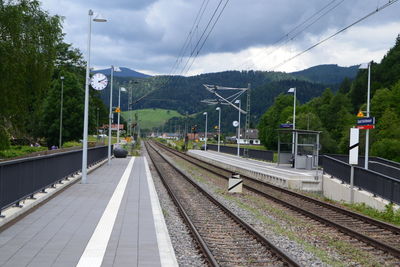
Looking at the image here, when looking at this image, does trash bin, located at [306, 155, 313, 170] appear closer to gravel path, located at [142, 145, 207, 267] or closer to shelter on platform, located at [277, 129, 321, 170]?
shelter on platform, located at [277, 129, 321, 170]

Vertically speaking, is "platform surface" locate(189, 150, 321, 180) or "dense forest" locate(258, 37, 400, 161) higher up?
"dense forest" locate(258, 37, 400, 161)

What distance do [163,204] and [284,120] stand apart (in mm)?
81682

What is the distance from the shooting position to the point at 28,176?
1223cm

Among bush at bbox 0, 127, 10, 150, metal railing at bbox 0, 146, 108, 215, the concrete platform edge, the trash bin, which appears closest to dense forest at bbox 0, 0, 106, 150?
bush at bbox 0, 127, 10, 150

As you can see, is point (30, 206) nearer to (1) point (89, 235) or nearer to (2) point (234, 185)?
(1) point (89, 235)

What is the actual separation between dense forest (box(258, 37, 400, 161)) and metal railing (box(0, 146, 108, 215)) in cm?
4590

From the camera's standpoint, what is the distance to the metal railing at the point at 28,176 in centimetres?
1008

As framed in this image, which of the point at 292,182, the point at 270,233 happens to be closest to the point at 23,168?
the point at 270,233

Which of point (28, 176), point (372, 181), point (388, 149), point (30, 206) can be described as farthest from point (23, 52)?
point (388, 149)

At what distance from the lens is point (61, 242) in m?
8.42

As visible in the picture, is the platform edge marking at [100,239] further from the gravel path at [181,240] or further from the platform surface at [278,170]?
the platform surface at [278,170]

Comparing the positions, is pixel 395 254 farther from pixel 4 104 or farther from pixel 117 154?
pixel 117 154

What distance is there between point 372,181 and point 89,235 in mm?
11444

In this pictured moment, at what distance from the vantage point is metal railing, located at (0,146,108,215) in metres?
10.1
